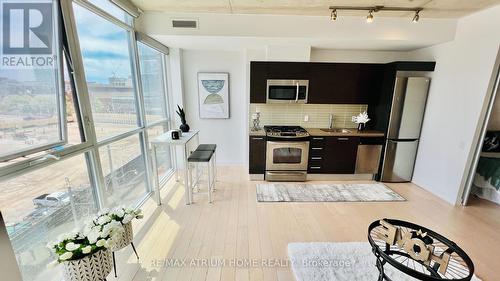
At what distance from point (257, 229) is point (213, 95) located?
291 centimetres

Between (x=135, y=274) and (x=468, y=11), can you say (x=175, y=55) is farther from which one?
(x=468, y=11)

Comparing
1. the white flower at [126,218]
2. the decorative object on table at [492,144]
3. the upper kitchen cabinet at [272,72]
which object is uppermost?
the upper kitchen cabinet at [272,72]

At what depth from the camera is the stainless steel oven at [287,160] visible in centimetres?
385

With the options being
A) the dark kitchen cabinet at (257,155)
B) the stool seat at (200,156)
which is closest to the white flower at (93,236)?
the stool seat at (200,156)

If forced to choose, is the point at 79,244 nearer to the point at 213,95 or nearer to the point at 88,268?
the point at 88,268

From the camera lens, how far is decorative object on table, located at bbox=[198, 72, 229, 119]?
4344 millimetres

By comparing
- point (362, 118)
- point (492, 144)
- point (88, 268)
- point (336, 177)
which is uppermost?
point (362, 118)

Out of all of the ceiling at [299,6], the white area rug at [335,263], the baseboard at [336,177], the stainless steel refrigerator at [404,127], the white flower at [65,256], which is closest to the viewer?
the white flower at [65,256]

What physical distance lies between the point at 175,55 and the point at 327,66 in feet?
9.75

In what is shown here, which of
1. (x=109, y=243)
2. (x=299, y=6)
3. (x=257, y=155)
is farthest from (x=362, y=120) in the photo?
(x=109, y=243)

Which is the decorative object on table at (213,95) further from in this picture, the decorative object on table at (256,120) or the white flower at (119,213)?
the white flower at (119,213)

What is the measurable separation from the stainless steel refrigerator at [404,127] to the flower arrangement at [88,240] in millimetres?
4394

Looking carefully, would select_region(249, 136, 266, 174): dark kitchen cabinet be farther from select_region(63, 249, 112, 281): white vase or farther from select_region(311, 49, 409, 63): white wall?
select_region(63, 249, 112, 281): white vase

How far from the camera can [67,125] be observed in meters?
1.82
